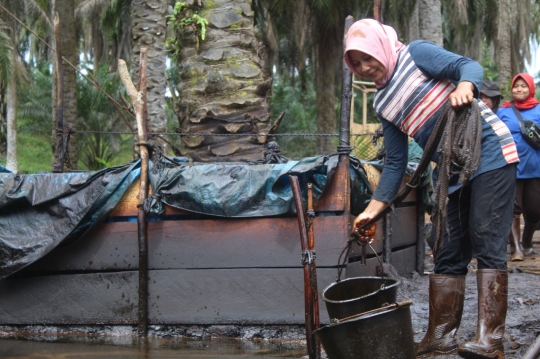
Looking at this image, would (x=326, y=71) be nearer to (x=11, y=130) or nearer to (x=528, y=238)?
(x=11, y=130)

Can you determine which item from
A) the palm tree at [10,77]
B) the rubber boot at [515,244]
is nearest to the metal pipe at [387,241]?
the rubber boot at [515,244]

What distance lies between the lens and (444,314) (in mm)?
3625

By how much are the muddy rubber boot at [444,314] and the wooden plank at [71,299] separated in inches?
95.7

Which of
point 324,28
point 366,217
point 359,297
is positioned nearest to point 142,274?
point 366,217

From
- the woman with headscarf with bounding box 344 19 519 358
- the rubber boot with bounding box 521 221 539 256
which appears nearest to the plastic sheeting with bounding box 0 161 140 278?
the woman with headscarf with bounding box 344 19 519 358

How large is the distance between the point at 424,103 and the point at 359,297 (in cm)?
103

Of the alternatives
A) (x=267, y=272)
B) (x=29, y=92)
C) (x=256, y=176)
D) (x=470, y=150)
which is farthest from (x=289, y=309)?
(x=29, y=92)

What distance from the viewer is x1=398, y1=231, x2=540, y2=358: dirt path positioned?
4.00 metres

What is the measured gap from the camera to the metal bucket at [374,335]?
3.17 meters

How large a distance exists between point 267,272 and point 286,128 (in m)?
25.2

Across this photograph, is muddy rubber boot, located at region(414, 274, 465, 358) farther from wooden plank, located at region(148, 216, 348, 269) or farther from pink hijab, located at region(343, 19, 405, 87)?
wooden plank, located at region(148, 216, 348, 269)

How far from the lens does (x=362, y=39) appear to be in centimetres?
341

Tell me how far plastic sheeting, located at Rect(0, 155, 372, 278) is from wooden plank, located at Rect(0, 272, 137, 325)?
0.28 m

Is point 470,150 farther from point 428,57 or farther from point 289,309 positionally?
point 289,309
